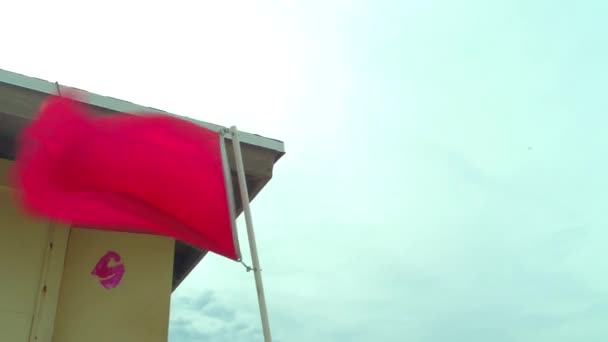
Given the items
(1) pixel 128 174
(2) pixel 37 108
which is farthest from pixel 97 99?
(1) pixel 128 174

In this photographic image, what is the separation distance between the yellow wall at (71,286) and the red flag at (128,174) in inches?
29.1

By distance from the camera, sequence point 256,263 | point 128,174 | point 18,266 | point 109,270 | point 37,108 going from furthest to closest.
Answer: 1. point 109,270
2. point 18,266
3. point 37,108
4. point 128,174
5. point 256,263

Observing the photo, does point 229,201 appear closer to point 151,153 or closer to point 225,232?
point 225,232

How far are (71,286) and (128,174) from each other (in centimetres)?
112

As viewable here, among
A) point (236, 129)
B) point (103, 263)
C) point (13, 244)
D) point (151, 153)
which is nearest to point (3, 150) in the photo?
point (13, 244)

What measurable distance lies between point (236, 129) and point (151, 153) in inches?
22.0

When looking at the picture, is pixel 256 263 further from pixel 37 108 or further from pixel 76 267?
pixel 37 108

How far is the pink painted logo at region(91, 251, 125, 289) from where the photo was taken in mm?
4344

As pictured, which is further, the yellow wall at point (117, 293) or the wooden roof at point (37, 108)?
the yellow wall at point (117, 293)

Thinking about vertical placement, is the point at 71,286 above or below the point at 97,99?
below

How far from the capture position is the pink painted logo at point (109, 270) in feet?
14.3

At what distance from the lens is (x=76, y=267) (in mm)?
4316

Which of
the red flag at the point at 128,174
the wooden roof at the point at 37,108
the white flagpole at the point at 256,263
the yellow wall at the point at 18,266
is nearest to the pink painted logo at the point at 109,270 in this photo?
the yellow wall at the point at 18,266

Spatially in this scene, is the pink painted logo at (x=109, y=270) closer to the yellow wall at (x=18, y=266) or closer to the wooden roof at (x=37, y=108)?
the yellow wall at (x=18, y=266)
